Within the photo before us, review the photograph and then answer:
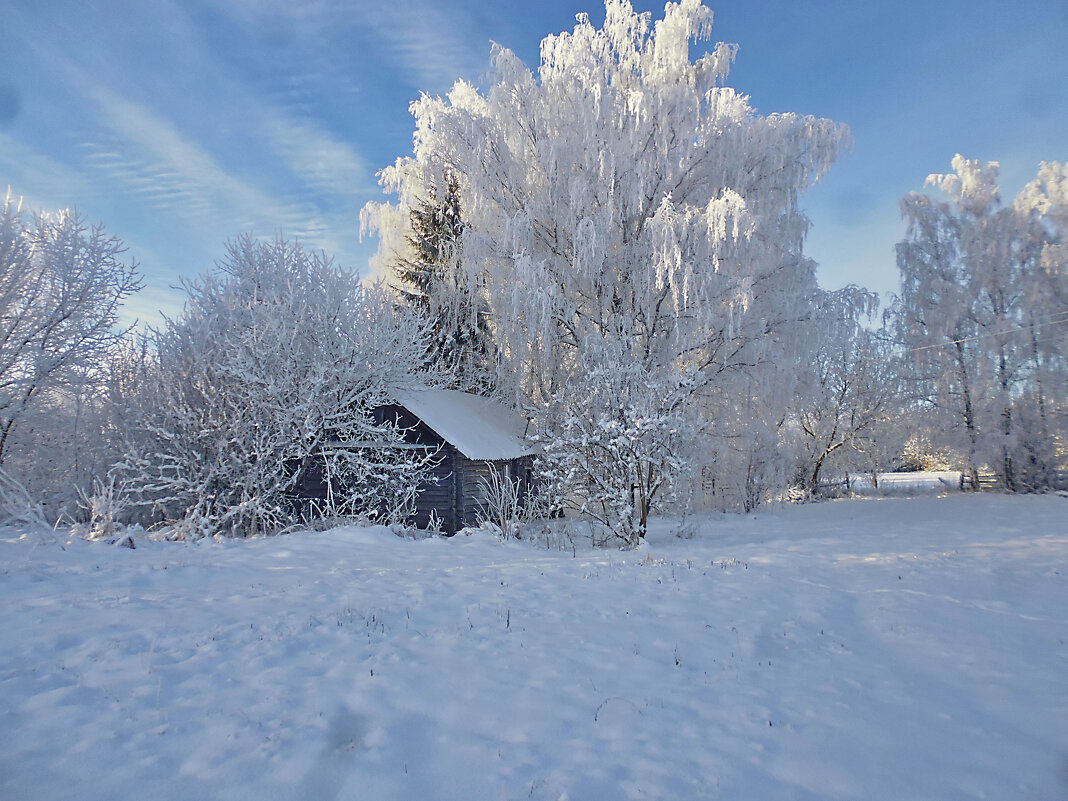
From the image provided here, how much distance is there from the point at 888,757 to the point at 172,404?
12.4 meters

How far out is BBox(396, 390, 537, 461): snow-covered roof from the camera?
45.5ft

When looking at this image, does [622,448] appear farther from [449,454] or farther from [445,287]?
[445,287]

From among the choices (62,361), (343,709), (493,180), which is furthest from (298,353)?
(343,709)

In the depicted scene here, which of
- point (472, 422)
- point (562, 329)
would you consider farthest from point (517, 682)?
point (562, 329)

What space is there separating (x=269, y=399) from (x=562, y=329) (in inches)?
319

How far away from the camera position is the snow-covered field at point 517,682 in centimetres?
294

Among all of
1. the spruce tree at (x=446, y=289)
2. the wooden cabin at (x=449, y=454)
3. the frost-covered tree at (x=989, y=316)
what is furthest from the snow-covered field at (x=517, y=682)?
the frost-covered tree at (x=989, y=316)

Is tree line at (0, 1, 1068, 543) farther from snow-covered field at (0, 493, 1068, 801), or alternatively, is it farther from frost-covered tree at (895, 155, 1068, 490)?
snow-covered field at (0, 493, 1068, 801)

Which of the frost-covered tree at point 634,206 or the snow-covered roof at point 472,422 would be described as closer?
the snow-covered roof at point 472,422

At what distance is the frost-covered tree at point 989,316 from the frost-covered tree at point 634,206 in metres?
9.32

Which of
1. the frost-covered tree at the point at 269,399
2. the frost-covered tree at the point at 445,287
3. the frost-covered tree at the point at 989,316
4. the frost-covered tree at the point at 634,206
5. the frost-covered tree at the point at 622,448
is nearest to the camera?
the frost-covered tree at the point at 622,448

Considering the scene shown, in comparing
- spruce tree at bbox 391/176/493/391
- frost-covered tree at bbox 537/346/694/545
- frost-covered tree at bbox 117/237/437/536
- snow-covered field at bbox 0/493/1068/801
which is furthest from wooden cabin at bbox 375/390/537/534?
snow-covered field at bbox 0/493/1068/801

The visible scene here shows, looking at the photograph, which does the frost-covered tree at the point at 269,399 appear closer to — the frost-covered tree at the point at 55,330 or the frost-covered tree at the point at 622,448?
the frost-covered tree at the point at 55,330

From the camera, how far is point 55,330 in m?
12.9
